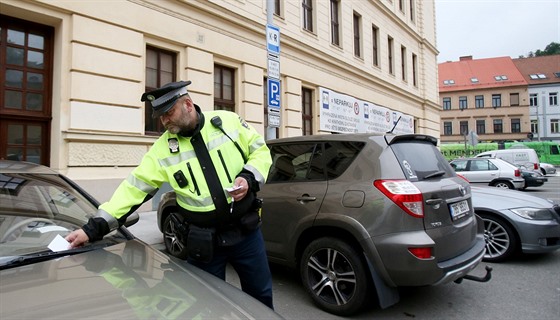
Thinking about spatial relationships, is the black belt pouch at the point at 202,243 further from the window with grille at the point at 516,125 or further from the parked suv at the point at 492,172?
the window with grille at the point at 516,125

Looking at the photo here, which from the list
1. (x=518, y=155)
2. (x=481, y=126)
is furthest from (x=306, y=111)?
(x=481, y=126)

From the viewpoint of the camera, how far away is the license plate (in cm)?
317

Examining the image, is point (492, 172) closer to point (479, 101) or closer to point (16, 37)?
point (16, 37)

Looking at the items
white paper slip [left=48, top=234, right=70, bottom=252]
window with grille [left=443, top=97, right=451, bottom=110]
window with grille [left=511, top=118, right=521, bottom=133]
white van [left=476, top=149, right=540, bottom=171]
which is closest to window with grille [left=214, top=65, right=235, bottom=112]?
white paper slip [left=48, top=234, right=70, bottom=252]

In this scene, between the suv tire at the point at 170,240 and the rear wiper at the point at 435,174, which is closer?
the rear wiper at the point at 435,174

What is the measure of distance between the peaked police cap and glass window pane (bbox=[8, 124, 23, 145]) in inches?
272

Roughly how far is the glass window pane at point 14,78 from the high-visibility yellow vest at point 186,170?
6.92m

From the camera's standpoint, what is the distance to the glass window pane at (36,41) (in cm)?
754

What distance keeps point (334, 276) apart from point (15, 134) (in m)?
7.37

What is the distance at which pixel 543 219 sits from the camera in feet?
14.8

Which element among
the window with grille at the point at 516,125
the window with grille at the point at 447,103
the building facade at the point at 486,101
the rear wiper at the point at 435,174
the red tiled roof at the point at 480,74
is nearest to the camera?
the rear wiper at the point at 435,174

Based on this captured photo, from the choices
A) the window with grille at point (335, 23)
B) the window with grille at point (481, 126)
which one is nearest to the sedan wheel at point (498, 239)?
the window with grille at point (335, 23)

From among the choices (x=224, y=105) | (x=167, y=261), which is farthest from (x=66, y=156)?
(x=167, y=261)

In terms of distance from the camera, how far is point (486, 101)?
53344mm
